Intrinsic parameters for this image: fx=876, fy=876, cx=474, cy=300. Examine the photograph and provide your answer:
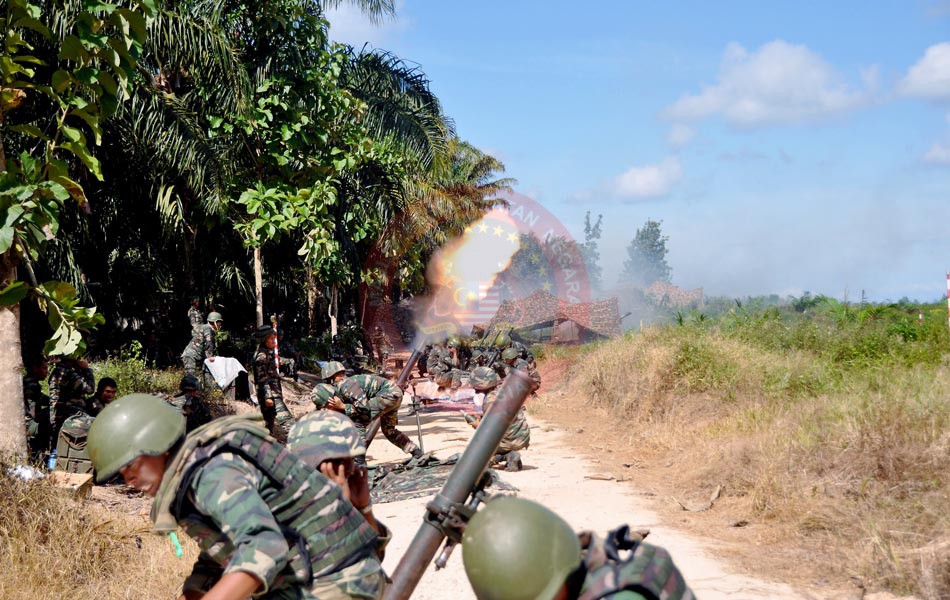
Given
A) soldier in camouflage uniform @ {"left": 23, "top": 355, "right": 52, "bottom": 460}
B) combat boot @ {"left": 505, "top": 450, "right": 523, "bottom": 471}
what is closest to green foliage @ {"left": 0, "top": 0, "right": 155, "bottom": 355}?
soldier in camouflage uniform @ {"left": 23, "top": 355, "right": 52, "bottom": 460}

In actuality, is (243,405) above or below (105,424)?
below

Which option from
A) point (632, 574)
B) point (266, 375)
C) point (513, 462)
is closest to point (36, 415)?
point (266, 375)

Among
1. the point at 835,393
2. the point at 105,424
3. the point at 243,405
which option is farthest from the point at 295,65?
the point at 105,424

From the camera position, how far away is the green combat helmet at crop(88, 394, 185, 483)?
2631mm

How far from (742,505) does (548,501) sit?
1784 millimetres

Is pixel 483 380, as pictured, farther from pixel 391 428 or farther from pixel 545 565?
pixel 545 565

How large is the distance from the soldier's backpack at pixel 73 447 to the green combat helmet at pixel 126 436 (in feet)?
18.9

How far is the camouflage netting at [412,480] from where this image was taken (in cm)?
840

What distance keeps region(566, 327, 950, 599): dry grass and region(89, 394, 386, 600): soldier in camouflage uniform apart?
3.63 meters

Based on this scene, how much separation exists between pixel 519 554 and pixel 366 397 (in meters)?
6.95

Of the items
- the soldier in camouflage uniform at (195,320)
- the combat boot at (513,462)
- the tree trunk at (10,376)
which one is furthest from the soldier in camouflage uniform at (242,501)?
the soldier in camouflage uniform at (195,320)

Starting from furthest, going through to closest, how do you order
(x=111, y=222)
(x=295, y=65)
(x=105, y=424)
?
(x=111, y=222) → (x=295, y=65) → (x=105, y=424)

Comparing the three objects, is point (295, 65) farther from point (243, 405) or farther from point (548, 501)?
point (548, 501)

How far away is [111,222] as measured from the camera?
53.3 ft
